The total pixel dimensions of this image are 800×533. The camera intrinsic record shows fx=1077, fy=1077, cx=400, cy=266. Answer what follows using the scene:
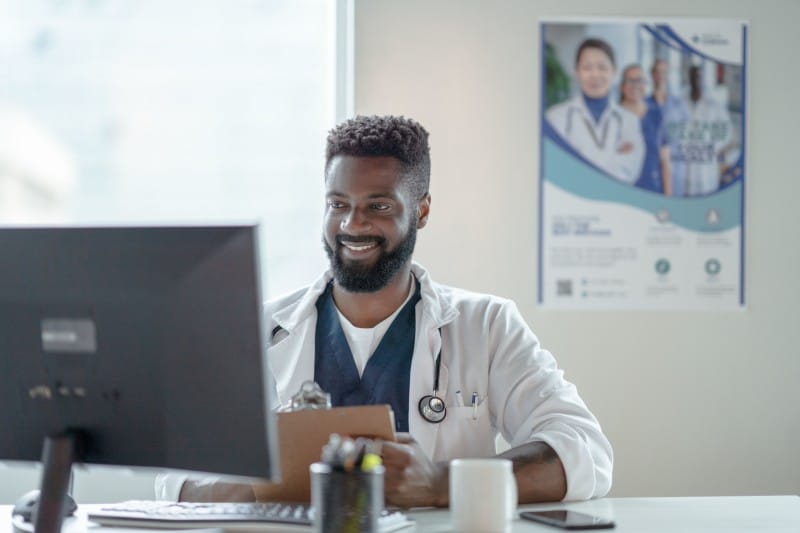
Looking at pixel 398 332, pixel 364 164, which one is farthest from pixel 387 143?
pixel 398 332

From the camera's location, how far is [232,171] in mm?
3559

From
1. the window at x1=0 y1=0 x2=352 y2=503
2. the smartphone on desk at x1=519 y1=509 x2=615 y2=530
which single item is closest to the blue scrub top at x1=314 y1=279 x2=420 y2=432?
the smartphone on desk at x1=519 y1=509 x2=615 y2=530

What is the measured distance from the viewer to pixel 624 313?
350 centimetres

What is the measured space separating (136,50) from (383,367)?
5.42 ft

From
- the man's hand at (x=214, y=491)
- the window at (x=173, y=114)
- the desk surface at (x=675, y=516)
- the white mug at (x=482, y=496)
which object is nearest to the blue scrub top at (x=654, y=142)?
the window at (x=173, y=114)

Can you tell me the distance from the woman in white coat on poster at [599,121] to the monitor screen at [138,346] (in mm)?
2253

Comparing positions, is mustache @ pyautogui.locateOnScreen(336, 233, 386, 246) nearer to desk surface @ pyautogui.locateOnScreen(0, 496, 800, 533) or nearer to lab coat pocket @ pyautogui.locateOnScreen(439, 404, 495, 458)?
lab coat pocket @ pyautogui.locateOnScreen(439, 404, 495, 458)

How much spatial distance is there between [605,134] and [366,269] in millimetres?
1312

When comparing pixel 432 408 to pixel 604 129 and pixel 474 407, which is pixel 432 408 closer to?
pixel 474 407

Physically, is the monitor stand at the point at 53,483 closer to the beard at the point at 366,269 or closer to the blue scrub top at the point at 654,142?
the beard at the point at 366,269

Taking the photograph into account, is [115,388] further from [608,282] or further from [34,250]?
[608,282]

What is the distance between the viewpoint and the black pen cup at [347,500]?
4.83 feet

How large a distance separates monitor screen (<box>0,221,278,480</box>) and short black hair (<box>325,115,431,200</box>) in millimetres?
1143

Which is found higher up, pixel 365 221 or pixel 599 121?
pixel 599 121
